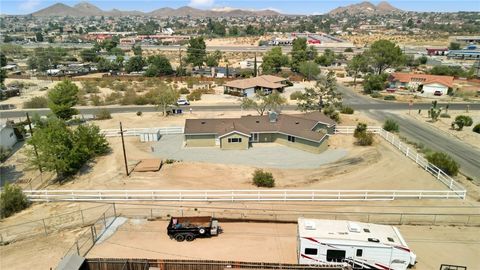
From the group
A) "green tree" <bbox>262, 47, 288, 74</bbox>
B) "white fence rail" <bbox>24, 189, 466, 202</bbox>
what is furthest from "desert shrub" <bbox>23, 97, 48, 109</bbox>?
"green tree" <bbox>262, 47, 288, 74</bbox>

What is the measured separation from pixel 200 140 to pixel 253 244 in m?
21.2

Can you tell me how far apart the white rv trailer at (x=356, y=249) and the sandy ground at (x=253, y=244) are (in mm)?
1878

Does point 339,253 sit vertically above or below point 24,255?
above

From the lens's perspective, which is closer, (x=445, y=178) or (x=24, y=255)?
(x=24, y=255)

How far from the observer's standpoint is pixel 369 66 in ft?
302

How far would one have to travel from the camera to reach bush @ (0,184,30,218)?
2667 centimetres

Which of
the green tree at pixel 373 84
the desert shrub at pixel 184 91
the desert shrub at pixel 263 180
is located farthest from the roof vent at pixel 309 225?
the green tree at pixel 373 84

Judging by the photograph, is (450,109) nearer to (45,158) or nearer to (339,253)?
(339,253)

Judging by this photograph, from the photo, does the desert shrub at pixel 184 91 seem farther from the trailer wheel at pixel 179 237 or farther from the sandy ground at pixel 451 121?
the trailer wheel at pixel 179 237

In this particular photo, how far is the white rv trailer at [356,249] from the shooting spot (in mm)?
18812

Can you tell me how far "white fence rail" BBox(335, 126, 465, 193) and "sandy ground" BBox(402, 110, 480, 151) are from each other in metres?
9.29

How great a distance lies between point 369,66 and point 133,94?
59.9 metres

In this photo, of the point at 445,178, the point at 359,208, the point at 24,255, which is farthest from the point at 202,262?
the point at 445,178

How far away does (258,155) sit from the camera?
127 ft
